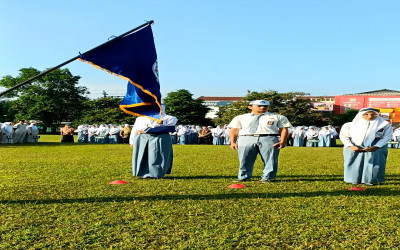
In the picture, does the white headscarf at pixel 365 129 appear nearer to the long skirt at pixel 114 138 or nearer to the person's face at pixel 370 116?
the person's face at pixel 370 116

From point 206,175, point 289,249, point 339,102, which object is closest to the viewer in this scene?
point 289,249

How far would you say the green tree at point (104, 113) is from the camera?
56900 mm

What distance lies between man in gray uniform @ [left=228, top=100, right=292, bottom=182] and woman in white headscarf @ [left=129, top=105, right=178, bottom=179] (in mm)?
1462

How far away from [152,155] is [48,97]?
2044 inches

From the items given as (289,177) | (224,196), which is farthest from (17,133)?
(224,196)

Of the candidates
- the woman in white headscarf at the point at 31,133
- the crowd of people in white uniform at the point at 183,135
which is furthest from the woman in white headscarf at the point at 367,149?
the woman in white headscarf at the point at 31,133

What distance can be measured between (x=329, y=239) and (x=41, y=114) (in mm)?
56669

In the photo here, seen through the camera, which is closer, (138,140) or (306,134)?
(138,140)

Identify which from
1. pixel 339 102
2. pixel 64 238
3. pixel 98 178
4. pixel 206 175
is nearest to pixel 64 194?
pixel 98 178

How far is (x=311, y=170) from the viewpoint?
10.2m

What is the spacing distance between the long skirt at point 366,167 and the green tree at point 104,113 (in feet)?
163

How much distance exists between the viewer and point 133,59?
585 centimetres

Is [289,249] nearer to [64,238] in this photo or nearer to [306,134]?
[64,238]

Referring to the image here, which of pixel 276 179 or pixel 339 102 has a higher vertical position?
pixel 339 102
